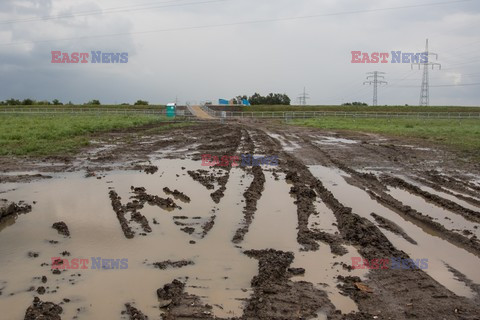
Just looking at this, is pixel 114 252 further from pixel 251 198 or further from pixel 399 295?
pixel 399 295

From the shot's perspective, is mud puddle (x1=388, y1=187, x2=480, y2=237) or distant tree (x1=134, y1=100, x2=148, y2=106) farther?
distant tree (x1=134, y1=100, x2=148, y2=106)

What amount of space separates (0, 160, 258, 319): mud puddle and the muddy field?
0.07 ft

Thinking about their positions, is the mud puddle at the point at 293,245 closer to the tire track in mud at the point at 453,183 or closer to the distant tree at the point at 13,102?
the tire track in mud at the point at 453,183

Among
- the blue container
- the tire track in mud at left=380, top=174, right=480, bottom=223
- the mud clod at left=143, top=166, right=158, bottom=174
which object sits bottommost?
the tire track in mud at left=380, top=174, right=480, bottom=223

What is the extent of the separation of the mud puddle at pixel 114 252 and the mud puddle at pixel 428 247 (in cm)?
242

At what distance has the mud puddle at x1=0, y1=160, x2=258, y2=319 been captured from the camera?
183 inches

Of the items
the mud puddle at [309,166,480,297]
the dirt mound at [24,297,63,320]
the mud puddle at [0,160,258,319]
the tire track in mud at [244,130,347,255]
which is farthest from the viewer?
the tire track in mud at [244,130,347,255]

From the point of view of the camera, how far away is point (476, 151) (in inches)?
691

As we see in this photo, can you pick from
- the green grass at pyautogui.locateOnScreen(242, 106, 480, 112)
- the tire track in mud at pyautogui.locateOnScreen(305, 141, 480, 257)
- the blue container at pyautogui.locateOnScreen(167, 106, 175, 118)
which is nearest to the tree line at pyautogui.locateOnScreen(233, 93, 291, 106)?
the green grass at pyautogui.locateOnScreen(242, 106, 480, 112)

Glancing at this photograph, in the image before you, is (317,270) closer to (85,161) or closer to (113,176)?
(113,176)

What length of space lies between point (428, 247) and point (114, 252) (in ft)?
15.8

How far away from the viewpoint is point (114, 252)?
19.9 ft

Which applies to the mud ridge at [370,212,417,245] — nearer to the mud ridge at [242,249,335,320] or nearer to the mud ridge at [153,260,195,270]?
the mud ridge at [242,249,335,320]

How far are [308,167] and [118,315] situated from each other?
10251 millimetres
